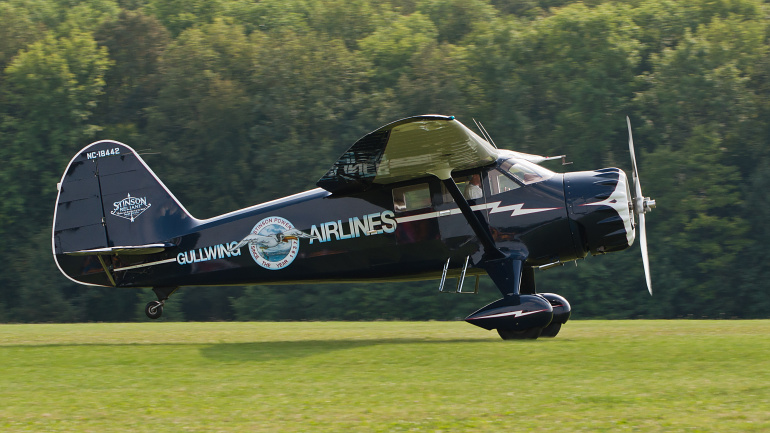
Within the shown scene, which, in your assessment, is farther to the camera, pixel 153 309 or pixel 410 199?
pixel 153 309

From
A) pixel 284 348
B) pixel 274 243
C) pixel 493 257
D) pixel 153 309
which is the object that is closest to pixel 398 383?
pixel 284 348

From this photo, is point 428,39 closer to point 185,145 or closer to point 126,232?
point 185,145

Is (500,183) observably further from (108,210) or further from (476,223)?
(108,210)

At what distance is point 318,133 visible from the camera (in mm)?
46062

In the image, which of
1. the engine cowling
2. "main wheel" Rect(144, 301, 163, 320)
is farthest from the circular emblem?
the engine cowling

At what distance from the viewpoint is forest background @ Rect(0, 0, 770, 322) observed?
126ft

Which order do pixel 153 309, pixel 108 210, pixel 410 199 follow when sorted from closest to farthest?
pixel 410 199 < pixel 108 210 < pixel 153 309

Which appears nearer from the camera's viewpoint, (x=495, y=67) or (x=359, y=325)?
(x=359, y=325)

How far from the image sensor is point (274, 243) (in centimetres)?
1356

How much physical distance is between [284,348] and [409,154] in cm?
306

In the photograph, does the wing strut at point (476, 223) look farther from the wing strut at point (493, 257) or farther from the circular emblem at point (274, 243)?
the circular emblem at point (274, 243)

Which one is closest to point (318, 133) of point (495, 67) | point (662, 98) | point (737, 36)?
point (495, 67)

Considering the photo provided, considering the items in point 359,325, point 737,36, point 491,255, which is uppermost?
point 737,36

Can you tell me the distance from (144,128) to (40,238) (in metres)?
11.5
